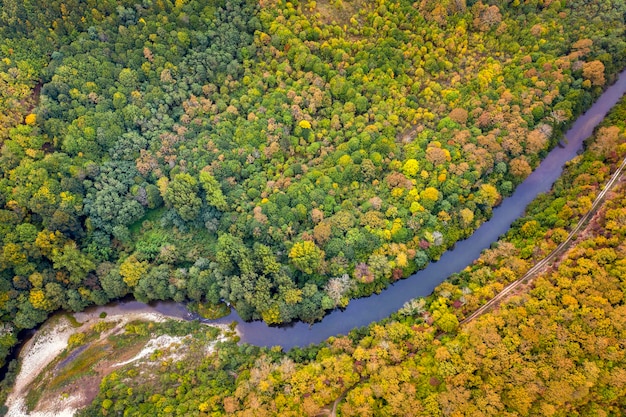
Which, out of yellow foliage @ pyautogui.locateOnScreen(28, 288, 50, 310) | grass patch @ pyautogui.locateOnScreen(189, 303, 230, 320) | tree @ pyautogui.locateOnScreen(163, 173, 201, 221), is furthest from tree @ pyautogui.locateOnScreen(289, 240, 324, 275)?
yellow foliage @ pyautogui.locateOnScreen(28, 288, 50, 310)

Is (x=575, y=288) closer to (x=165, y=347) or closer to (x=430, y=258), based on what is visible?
(x=430, y=258)

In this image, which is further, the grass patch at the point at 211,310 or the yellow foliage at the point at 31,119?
the yellow foliage at the point at 31,119

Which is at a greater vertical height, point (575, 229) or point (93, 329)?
point (575, 229)

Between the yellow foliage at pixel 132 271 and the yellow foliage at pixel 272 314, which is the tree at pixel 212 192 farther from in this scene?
the yellow foliage at pixel 272 314

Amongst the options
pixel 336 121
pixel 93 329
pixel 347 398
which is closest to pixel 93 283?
pixel 93 329

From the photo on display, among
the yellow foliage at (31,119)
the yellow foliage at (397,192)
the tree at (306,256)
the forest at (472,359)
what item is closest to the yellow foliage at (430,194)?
the yellow foliage at (397,192)

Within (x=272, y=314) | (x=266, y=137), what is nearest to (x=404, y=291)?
(x=272, y=314)
